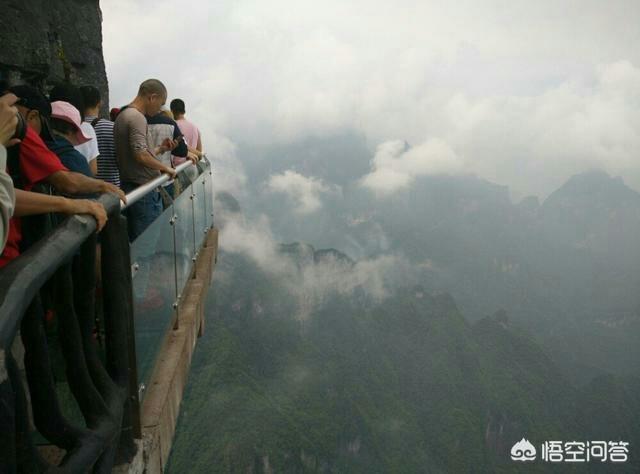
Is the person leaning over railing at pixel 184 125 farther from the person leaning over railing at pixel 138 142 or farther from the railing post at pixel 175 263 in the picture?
the railing post at pixel 175 263

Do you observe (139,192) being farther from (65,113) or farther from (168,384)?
(168,384)

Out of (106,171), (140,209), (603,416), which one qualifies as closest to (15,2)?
(106,171)

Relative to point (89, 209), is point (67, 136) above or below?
above

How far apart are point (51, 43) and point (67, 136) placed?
37.7 feet

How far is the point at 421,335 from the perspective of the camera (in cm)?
17675

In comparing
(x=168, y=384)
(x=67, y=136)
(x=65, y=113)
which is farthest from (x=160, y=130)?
(x=168, y=384)

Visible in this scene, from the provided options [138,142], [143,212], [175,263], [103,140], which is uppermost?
[103,140]

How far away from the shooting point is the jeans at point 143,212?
4289 mm

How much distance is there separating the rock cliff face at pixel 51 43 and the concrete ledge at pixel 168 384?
779cm

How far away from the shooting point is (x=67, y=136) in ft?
12.3

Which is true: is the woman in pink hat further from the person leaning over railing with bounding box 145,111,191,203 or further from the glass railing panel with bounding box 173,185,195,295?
the person leaning over railing with bounding box 145,111,191,203

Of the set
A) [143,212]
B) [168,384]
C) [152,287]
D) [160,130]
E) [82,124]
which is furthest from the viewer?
[160,130]

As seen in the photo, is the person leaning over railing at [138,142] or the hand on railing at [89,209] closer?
the hand on railing at [89,209]

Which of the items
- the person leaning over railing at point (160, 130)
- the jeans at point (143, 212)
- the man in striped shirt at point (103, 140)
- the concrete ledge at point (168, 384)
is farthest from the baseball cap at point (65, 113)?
the person leaning over railing at point (160, 130)
